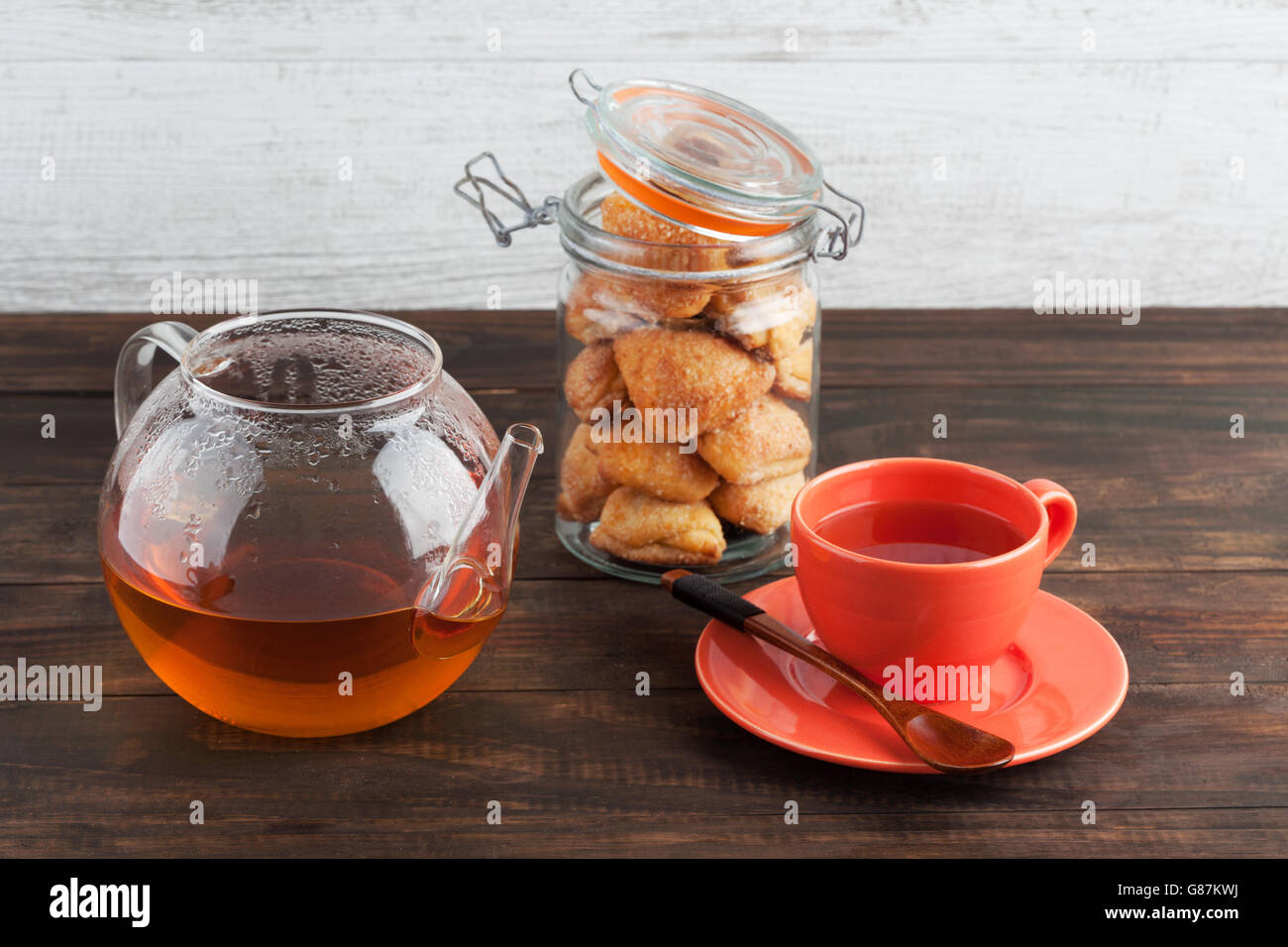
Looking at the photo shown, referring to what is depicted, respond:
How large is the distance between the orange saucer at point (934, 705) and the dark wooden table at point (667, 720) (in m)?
0.02

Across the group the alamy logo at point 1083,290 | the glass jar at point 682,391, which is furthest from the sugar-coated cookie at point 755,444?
the alamy logo at point 1083,290

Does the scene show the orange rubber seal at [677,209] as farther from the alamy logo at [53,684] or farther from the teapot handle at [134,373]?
the alamy logo at [53,684]

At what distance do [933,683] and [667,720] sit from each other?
0.14 metres

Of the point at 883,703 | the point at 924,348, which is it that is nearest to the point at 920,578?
the point at 883,703

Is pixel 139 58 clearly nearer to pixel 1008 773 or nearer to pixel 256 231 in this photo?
pixel 256 231

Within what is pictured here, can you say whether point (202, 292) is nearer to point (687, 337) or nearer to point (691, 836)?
point (687, 337)

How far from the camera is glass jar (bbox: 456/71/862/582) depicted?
0.82 meters

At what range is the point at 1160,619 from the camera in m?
→ 0.83

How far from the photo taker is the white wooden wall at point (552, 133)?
60.8 inches

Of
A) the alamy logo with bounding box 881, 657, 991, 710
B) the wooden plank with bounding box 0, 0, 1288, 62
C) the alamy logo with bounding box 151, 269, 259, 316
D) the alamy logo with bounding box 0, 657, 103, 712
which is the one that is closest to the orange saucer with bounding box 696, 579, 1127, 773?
the alamy logo with bounding box 881, 657, 991, 710

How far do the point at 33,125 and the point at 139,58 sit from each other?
155mm

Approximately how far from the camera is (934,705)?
2.33ft
